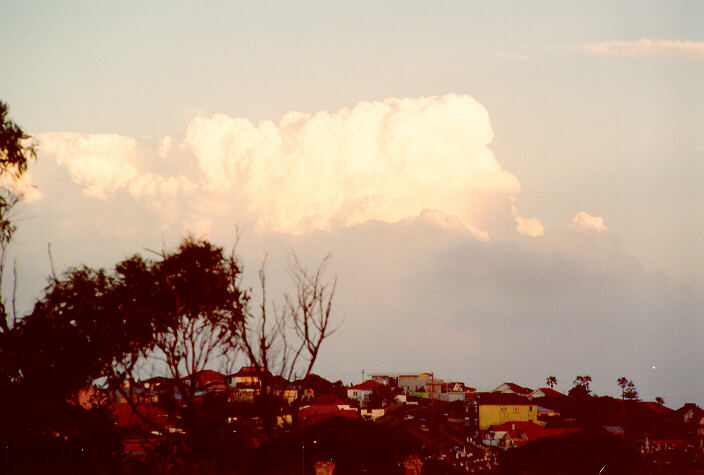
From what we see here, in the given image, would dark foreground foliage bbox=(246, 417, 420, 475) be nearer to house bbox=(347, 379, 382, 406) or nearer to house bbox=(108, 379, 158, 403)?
house bbox=(108, 379, 158, 403)

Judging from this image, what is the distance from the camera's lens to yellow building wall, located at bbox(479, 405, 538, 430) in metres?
65.1

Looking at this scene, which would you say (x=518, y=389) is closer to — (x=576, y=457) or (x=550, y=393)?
(x=550, y=393)

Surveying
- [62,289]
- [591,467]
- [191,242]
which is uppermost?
[191,242]

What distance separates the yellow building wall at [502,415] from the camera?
65.1 metres

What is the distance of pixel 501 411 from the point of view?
215 feet

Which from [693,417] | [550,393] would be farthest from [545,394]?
[693,417]

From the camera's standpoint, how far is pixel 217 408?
1238 cm

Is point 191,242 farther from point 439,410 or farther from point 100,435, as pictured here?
point 439,410

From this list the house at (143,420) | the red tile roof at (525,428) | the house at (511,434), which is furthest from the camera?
the red tile roof at (525,428)

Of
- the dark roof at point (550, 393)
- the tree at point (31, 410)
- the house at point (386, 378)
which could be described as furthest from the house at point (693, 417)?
the tree at point (31, 410)

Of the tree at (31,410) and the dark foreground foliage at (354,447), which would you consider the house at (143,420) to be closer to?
the tree at (31,410)

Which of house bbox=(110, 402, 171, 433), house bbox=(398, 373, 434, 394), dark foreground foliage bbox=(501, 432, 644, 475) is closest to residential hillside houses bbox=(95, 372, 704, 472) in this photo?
dark foreground foliage bbox=(501, 432, 644, 475)

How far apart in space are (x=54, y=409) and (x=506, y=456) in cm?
2623

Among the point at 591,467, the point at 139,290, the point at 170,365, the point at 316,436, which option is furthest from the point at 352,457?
the point at 170,365
